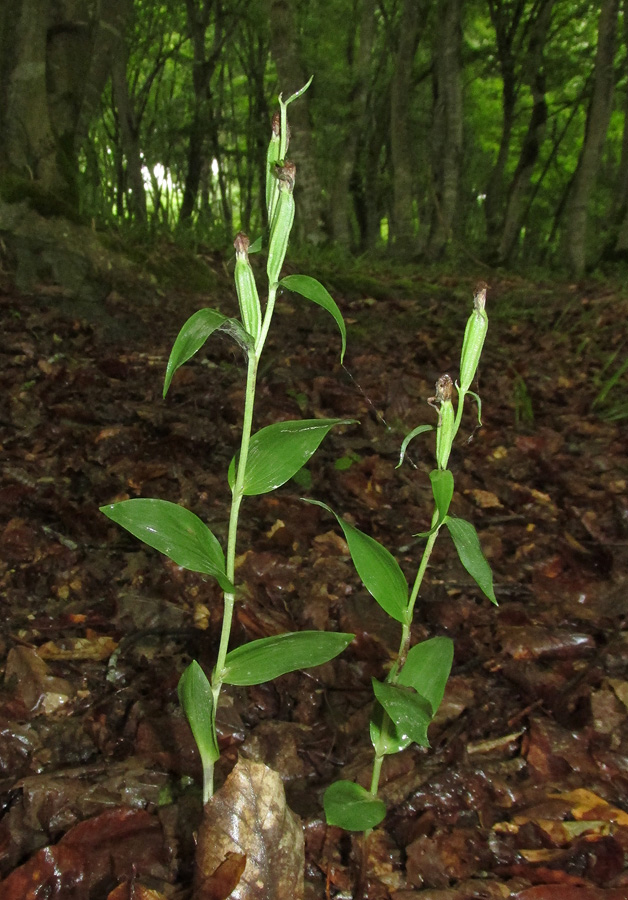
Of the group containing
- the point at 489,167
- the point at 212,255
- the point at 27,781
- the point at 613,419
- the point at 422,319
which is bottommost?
the point at 27,781

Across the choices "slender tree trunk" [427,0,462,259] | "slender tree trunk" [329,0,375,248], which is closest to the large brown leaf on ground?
"slender tree trunk" [427,0,462,259]

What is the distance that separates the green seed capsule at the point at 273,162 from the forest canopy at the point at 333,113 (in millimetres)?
3657

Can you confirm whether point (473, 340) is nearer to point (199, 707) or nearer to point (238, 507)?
point (238, 507)

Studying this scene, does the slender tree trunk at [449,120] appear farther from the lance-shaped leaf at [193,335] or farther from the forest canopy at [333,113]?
the lance-shaped leaf at [193,335]

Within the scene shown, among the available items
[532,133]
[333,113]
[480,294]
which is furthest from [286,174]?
[333,113]

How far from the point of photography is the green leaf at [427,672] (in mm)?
1220

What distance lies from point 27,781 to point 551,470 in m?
2.32

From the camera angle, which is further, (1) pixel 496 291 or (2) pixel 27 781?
(1) pixel 496 291

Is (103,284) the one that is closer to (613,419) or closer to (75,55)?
(75,55)

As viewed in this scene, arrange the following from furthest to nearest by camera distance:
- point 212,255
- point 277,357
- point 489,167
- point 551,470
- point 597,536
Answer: point 489,167 < point 212,255 < point 277,357 < point 551,470 < point 597,536

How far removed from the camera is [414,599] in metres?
1.15

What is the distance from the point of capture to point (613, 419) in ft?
11.2

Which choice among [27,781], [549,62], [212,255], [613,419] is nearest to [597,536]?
[613,419]

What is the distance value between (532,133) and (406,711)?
10745 millimetres
